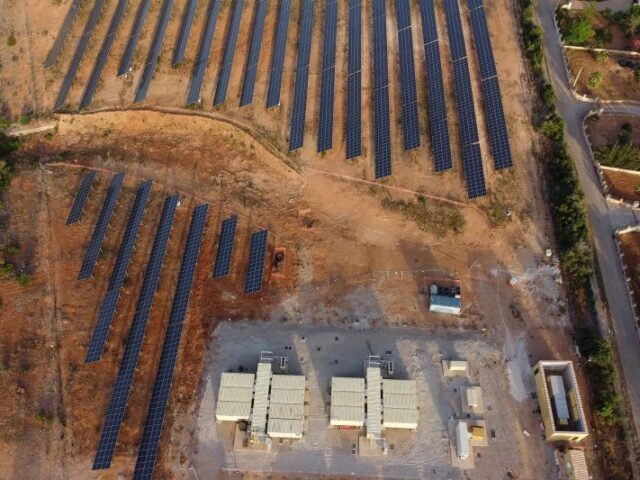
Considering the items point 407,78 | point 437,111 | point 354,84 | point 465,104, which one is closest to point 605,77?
point 465,104

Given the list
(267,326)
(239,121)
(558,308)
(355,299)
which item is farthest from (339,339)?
(239,121)

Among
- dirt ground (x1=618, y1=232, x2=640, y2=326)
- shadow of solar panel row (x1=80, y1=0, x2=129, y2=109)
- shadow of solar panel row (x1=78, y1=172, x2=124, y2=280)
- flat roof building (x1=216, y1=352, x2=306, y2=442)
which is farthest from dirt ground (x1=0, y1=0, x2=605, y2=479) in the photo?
dirt ground (x1=618, y1=232, x2=640, y2=326)

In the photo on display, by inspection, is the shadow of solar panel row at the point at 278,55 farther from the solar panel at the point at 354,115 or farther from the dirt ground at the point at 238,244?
the solar panel at the point at 354,115

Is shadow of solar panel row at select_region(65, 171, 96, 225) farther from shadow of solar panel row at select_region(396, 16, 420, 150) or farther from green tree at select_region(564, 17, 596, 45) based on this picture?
green tree at select_region(564, 17, 596, 45)

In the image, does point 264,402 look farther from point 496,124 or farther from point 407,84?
point 407,84

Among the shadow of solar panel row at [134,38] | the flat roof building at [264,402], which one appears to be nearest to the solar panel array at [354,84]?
the flat roof building at [264,402]

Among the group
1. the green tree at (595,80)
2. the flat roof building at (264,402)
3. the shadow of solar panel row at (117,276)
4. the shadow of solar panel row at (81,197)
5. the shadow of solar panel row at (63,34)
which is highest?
the shadow of solar panel row at (63,34)

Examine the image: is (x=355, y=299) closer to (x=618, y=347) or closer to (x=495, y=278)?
(x=495, y=278)
